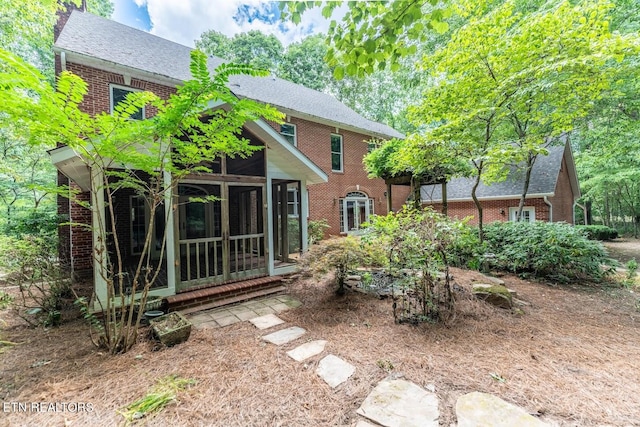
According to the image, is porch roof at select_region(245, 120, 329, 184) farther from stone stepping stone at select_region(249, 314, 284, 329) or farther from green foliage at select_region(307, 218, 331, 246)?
green foliage at select_region(307, 218, 331, 246)

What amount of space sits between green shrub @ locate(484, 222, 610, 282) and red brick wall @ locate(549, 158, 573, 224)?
7255 mm

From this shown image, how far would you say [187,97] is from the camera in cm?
275

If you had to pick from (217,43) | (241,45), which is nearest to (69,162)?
(241,45)

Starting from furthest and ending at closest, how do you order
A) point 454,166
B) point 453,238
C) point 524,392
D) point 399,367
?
point 454,166 → point 453,238 → point 399,367 → point 524,392

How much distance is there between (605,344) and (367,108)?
25.4m

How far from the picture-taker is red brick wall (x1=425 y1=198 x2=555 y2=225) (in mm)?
11906

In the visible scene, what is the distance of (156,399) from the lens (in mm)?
2285

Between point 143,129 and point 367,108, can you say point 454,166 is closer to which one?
point 143,129

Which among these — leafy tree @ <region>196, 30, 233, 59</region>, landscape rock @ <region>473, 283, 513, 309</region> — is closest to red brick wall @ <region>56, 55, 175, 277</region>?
landscape rock @ <region>473, 283, 513, 309</region>

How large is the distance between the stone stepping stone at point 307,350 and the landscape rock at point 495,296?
2.84 meters

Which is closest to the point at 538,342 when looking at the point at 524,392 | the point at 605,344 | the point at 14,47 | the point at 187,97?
the point at 605,344

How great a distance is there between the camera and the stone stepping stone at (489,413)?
1912 mm

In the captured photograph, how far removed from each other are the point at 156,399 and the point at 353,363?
6.28 feet

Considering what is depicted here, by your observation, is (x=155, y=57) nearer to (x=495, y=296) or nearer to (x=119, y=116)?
(x=119, y=116)
